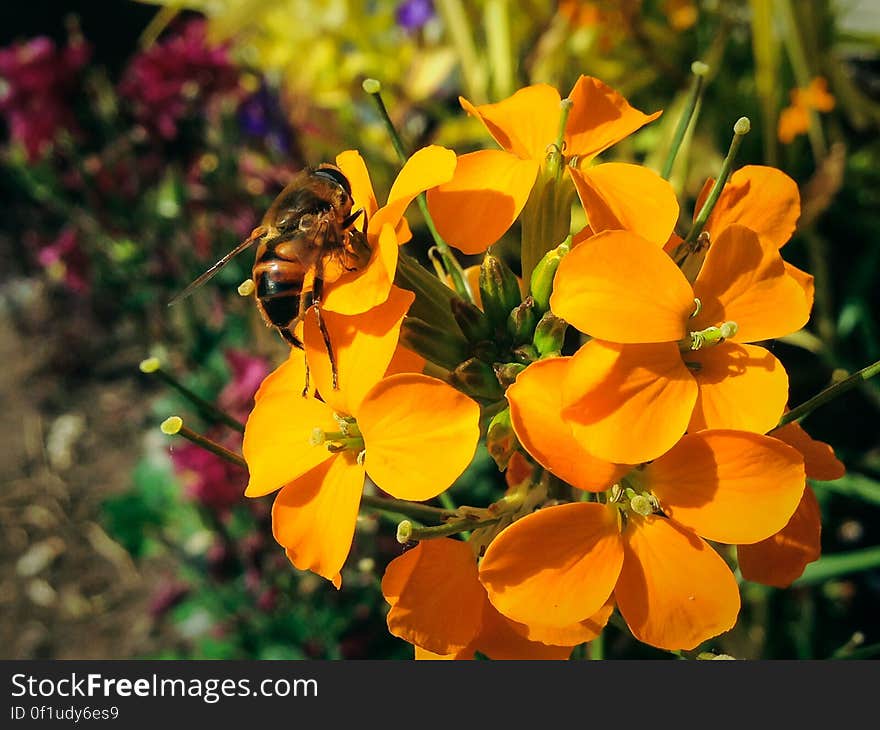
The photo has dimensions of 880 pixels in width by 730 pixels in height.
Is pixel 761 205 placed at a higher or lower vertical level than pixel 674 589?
higher

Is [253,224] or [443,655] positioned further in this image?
[253,224]

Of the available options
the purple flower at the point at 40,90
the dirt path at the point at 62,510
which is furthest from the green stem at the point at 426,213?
the dirt path at the point at 62,510

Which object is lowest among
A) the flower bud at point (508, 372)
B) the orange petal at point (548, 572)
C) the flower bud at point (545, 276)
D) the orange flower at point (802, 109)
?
the orange petal at point (548, 572)

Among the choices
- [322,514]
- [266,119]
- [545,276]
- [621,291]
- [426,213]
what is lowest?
[322,514]

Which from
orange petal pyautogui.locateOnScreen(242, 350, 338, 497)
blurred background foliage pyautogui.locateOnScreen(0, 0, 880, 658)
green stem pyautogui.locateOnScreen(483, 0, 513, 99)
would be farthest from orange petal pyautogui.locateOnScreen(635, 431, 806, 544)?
green stem pyautogui.locateOnScreen(483, 0, 513, 99)

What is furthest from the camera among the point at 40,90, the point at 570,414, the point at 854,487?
the point at 40,90

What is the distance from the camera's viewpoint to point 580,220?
2029 mm

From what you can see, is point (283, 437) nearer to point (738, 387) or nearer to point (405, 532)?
point (405, 532)

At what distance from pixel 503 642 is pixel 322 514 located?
21 centimetres

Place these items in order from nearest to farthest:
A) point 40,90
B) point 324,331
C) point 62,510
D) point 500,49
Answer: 1. point 324,331
2. point 40,90
3. point 500,49
4. point 62,510

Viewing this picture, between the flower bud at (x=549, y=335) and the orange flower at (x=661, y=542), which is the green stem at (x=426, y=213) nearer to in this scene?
the flower bud at (x=549, y=335)

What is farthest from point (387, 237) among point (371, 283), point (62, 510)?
point (62, 510)

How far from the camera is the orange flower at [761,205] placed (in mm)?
748

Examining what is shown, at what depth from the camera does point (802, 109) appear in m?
2.03
